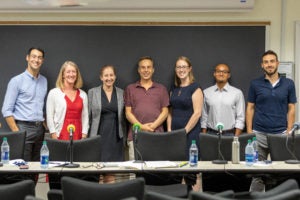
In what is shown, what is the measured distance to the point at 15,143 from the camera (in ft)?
15.4

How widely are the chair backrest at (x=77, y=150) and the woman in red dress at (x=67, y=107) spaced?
44.3 inches

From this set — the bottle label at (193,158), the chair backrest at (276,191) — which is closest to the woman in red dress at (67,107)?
the bottle label at (193,158)

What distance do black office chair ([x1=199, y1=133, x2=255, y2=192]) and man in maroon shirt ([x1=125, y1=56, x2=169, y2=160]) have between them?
1.19 meters

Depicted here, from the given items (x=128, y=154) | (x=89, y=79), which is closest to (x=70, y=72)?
(x=89, y=79)

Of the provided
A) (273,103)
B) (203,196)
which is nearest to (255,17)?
(273,103)

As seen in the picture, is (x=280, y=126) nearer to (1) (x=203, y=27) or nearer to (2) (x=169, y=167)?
(1) (x=203, y=27)

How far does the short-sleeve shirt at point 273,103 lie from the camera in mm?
5645

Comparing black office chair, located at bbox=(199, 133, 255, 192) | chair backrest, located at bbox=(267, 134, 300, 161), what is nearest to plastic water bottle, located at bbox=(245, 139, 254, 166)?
black office chair, located at bbox=(199, 133, 255, 192)

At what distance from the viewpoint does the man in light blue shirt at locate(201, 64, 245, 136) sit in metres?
5.96

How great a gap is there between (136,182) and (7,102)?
10.5 ft

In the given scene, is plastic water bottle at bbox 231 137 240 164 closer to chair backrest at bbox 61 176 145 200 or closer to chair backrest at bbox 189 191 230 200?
chair backrest at bbox 61 176 145 200

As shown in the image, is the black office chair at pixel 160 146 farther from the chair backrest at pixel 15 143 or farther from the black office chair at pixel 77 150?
the chair backrest at pixel 15 143

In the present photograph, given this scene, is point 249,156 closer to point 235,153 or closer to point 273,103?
point 235,153

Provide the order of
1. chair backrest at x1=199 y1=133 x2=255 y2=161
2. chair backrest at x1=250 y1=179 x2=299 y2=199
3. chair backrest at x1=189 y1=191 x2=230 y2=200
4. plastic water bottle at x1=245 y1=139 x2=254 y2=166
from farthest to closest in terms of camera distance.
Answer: chair backrest at x1=199 y1=133 x2=255 y2=161 < plastic water bottle at x1=245 y1=139 x2=254 y2=166 < chair backrest at x1=250 y1=179 x2=299 y2=199 < chair backrest at x1=189 y1=191 x2=230 y2=200
